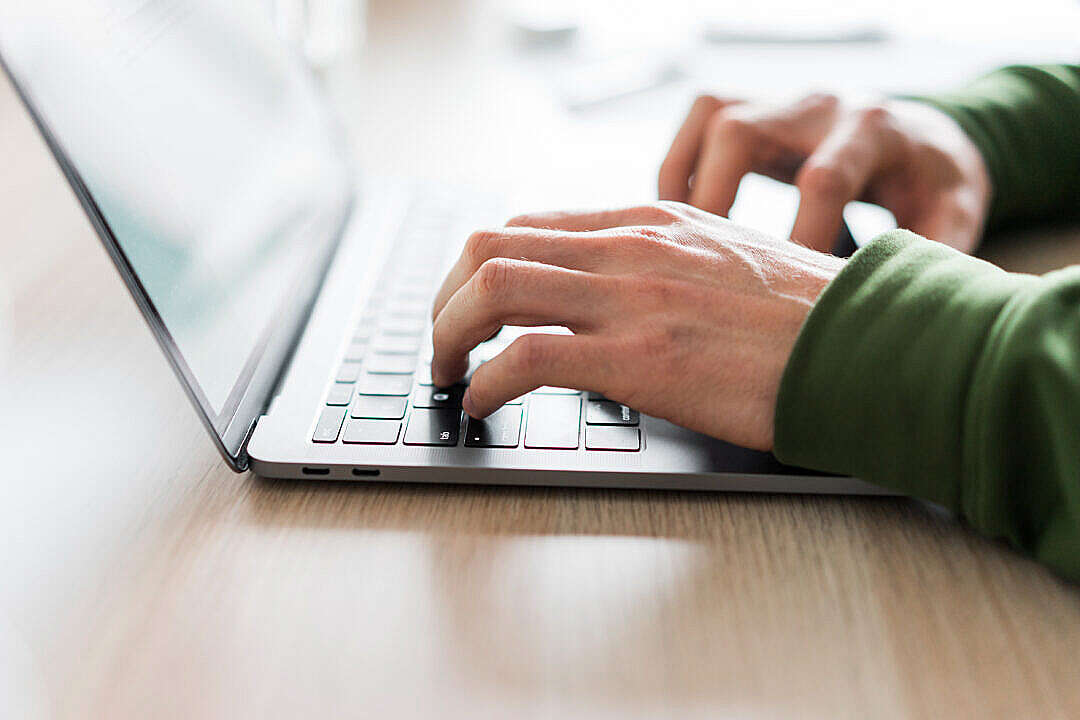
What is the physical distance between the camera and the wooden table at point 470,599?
353 mm

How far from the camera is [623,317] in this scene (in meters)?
0.48

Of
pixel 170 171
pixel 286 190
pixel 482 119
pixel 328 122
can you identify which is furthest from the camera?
pixel 482 119

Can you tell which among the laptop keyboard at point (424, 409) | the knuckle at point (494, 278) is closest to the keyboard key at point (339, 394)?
the laptop keyboard at point (424, 409)

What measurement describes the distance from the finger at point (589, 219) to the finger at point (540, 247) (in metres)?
0.04

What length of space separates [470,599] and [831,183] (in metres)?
0.39

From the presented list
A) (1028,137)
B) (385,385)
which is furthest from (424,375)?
(1028,137)

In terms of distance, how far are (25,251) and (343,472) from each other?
43cm

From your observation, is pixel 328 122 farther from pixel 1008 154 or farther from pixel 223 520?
pixel 1008 154

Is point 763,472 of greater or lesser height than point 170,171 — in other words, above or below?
below

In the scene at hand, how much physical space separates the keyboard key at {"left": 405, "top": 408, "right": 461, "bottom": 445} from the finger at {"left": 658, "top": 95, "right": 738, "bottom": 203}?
0.30m

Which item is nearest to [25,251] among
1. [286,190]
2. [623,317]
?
[286,190]

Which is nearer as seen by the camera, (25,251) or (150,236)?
(150,236)

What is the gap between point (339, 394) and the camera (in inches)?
20.2

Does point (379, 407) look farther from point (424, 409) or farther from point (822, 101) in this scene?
point (822, 101)
